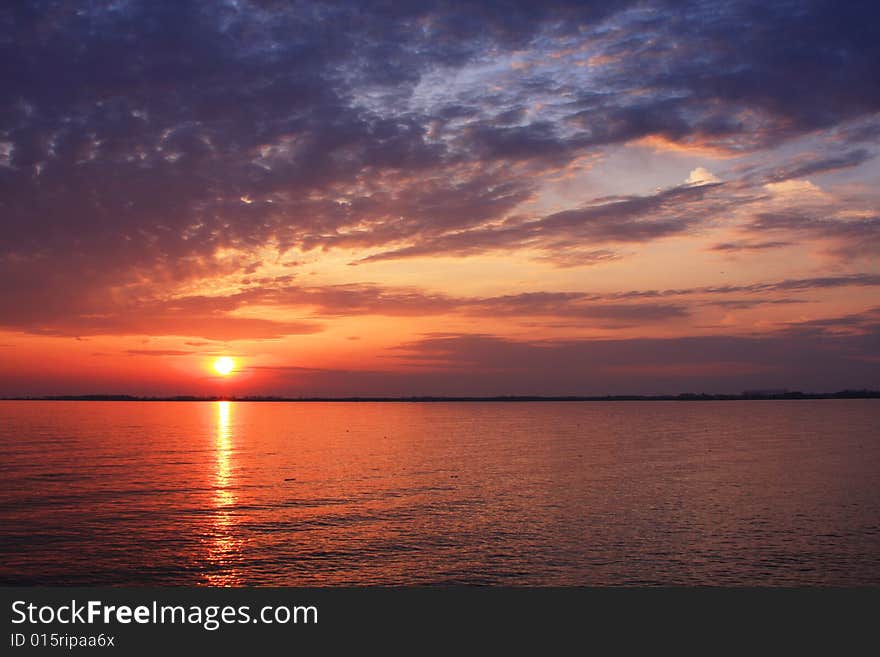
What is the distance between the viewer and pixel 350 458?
319 feet

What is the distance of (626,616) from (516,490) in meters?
44.1

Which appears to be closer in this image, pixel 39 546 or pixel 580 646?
pixel 580 646

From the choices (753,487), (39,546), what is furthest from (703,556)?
(39,546)

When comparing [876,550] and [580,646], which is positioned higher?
[580,646]

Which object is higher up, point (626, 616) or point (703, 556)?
point (626, 616)

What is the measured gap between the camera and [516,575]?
35219mm

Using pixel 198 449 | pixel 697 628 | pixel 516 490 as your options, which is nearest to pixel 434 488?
pixel 516 490

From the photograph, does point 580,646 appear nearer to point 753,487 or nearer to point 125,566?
point 125,566

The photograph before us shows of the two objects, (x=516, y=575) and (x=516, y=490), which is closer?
(x=516, y=575)

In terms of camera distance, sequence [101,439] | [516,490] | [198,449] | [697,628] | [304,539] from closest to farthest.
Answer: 1. [697,628]
2. [304,539]
3. [516,490]
4. [198,449]
5. [101,439]

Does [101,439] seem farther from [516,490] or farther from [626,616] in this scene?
[626,616]

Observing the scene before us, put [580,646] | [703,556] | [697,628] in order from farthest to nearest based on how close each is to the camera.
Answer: [703,556], [697,628], [580,646]

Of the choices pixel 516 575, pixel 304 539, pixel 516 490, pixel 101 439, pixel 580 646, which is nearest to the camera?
pixel 580 646

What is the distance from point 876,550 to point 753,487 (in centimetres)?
2638
